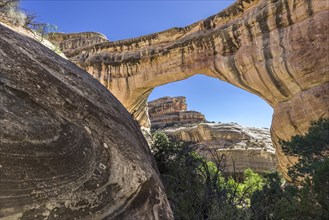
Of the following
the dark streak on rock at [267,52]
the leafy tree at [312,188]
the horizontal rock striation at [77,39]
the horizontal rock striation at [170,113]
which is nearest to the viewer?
the leafy tree at [312,188]

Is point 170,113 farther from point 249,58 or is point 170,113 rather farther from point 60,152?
point 60,152

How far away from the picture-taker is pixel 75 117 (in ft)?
12.6

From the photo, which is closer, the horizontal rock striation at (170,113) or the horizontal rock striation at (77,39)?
the horizontal rock striation at (77,39)

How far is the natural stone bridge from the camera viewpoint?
12.4 meters

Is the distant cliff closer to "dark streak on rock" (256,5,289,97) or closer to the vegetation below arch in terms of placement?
the vegetation below arch

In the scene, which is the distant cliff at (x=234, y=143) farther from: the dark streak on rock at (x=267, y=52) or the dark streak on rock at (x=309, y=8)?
the dark streak on rock at (x=309, y=8)

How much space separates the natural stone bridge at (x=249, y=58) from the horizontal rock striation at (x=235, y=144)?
15805 millimetres

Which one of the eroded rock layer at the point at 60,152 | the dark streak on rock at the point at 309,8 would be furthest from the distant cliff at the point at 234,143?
the eroded rock layer at the point at 60,152

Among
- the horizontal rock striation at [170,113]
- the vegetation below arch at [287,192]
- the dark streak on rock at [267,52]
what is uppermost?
the horizontal rock striation at [170,113]

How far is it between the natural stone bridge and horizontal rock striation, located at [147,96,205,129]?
31040mm

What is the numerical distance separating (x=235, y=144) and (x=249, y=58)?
24622mm

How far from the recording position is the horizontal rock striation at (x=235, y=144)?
36.3m

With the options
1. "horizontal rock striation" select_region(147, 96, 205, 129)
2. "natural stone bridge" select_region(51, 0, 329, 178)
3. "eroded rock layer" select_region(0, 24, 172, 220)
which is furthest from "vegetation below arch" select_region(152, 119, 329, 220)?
"horizontal rock striation" select_region(147, 96, 205, 129)

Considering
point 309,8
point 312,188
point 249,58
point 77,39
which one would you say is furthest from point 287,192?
point 77,39
